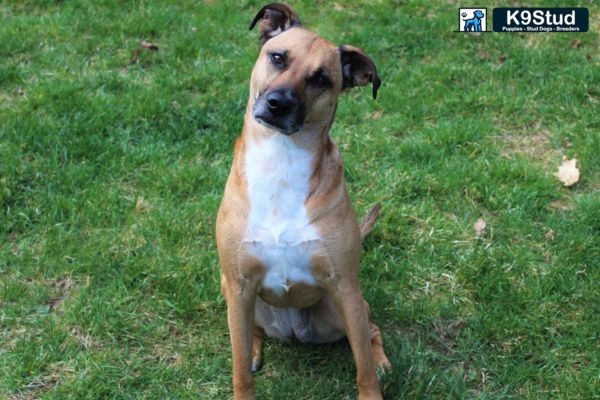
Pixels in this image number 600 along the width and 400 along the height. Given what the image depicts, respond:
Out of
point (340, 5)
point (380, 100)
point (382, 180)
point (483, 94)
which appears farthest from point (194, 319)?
point (340, 5)

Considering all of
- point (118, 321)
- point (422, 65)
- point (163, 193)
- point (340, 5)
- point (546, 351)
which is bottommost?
point (546, 351)

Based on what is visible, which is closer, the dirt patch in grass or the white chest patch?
the white chest patch

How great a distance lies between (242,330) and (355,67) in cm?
133

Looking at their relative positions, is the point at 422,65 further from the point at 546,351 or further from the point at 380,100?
the point at 546,351

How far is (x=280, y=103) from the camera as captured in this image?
3053mm

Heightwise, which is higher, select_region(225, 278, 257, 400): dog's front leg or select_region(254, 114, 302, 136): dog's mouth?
select_region(254, 114, 302, 136): dog's mouth

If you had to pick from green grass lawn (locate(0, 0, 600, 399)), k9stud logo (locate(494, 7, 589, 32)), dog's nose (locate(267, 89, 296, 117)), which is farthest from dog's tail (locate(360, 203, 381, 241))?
k9stud logo (locate(494, 7, 589, 32))

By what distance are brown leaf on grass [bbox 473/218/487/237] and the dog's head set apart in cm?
157

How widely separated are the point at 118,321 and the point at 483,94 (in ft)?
11.2

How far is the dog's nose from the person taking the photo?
10.0 feet

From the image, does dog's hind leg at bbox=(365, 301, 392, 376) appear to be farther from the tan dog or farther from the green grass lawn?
the tan dog

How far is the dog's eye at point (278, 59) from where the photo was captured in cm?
328

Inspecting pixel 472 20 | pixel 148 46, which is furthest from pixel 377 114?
pixel 148 46

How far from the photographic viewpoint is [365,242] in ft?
15.1
